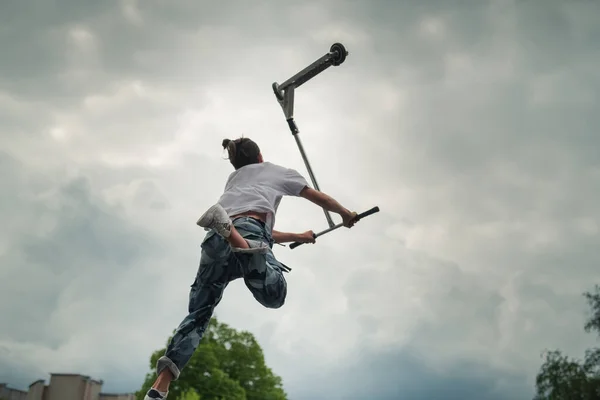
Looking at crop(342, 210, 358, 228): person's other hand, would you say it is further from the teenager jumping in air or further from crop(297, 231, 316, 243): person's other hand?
crop(297, 231, 316, 243): person's other hand

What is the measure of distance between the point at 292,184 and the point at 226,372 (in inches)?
1736

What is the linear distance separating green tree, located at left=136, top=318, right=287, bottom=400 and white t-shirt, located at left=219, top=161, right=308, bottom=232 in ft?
127

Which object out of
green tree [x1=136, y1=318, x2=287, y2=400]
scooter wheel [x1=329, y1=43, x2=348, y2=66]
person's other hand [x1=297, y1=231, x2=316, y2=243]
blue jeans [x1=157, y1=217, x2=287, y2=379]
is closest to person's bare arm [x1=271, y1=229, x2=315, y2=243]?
person's other hand [x1=297, y1=231, x2=316, y2=243]

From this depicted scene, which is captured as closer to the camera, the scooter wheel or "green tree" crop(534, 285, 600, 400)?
the scooter wheel

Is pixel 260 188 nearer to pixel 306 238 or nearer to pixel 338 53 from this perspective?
pixel 306 238

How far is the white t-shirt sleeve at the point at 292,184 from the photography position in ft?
21.1

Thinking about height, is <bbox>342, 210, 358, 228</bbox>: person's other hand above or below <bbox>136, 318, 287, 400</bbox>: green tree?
below

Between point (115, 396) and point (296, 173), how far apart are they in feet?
239

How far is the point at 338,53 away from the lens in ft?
26.8

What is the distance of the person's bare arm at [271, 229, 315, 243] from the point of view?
287 inches

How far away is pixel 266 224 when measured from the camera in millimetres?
6285

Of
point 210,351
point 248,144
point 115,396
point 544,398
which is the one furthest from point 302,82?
point 115,396

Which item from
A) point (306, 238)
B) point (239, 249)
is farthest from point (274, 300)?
point (306, 238)

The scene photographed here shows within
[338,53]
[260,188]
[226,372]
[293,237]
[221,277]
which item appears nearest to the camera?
[221,277]
